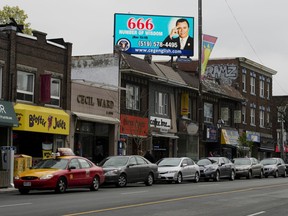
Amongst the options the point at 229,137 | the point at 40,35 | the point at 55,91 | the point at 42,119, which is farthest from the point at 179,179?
the point at 229,137

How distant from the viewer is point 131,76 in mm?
37062

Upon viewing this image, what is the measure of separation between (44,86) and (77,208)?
1567cm

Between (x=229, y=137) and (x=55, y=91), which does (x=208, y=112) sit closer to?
(x=229, y=137)

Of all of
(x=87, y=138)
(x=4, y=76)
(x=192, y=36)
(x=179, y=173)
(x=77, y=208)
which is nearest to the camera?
(x=77, y=208)

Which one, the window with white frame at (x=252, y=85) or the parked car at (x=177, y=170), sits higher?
Answer: the window with white frame at (x=252, y=85)

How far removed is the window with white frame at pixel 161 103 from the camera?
1577 inches

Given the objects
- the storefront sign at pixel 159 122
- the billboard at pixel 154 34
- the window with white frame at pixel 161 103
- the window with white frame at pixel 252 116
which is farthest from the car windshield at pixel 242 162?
the window with white frame at pixel 252 116

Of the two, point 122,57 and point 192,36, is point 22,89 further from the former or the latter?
point 192,36

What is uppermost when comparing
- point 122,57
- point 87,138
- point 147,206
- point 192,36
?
point 192,36

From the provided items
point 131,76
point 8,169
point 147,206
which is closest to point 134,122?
point 131,76

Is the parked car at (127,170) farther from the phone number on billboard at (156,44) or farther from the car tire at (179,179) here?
the phone number on billboard at (156,44)

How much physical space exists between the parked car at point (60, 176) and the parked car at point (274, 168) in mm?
21207

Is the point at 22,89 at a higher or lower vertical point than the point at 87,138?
higher

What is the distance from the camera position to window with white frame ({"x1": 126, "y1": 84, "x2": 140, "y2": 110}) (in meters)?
37.0
